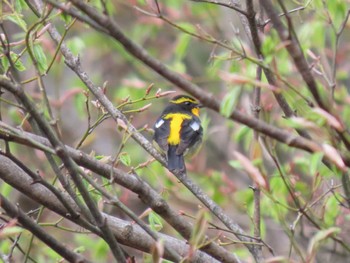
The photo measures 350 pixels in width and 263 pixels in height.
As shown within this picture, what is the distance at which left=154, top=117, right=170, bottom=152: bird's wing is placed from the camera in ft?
18.3

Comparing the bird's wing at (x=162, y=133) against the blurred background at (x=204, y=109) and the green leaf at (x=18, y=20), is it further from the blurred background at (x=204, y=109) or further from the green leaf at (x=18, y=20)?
the green leaf at (x=18, y=20)

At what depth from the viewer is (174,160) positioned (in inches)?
192

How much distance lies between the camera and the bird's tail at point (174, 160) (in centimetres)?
439

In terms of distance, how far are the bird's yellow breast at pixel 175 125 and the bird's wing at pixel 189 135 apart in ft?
0.11

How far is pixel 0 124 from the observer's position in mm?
2465

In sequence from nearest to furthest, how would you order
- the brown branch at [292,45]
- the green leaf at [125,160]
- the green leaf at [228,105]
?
the green leaf at [228,105], the brown branch at [292,45], the green leaf at [125,160]

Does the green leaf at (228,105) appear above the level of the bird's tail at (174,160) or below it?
below

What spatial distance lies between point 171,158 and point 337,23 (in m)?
2.34

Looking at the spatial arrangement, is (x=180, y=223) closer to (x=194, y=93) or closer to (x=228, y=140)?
(x=194, y=93)

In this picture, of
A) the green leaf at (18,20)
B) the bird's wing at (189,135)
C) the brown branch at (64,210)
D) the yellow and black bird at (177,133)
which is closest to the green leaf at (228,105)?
the brown branch at (64,210)

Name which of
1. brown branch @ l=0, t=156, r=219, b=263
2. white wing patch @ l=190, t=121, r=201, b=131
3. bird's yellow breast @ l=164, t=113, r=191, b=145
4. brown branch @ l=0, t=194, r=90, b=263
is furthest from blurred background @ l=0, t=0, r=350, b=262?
brown branch @ l=0, t=194, r=90, b=263

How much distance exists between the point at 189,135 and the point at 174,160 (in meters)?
0.90

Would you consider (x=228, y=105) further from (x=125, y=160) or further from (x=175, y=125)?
(x=175, y=125)

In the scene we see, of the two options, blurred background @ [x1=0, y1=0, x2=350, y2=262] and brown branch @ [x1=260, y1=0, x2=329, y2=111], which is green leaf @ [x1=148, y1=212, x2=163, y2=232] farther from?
brown branch @ [x1=260, y1=0, x2=329, y2=111]
